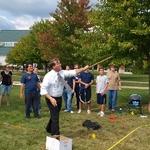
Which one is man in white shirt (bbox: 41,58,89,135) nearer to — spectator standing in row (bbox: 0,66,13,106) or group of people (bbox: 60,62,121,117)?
group of people (bbox: 60,62,121,117)

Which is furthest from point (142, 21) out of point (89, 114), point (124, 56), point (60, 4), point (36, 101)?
point (60, 4)

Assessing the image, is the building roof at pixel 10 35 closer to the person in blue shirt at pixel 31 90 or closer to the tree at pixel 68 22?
the tree at pixel 68 22

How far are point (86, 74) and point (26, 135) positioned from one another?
562cm

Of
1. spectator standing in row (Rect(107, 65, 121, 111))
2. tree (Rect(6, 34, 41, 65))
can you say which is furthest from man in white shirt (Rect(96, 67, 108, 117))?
tree (Rect(6, 34, 41, 65))

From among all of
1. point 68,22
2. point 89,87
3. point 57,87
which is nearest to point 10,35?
point 68,22

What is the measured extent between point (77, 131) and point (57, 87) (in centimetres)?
189

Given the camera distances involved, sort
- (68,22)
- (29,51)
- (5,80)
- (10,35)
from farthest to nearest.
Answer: (10,35)
(29,51)
(68,22)
(5,80)

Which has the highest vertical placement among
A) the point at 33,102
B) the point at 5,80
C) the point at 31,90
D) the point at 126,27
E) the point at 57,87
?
the point at 126,27

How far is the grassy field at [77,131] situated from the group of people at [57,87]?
442 mm

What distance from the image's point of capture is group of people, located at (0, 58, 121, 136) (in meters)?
11.2

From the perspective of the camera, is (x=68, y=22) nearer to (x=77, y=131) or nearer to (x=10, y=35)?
(x=77, y=131)

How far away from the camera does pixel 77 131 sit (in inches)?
500

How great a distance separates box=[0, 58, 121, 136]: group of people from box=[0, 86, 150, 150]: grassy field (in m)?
0.44

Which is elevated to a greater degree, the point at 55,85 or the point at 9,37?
the point at 9,37
